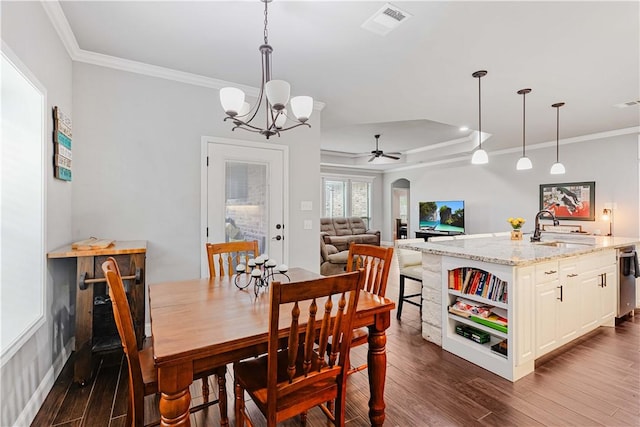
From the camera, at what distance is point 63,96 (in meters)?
2.49

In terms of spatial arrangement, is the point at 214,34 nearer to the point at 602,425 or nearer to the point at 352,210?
the point at 602,425

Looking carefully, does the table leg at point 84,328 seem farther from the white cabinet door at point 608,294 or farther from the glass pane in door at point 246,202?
the white cabinet door at point 608,294

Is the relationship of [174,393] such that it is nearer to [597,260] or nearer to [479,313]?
[479,313]

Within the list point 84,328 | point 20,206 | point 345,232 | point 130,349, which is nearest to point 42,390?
point 84,328

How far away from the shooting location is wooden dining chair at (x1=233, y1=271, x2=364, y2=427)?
123cm

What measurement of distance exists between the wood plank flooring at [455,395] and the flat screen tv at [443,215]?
5315 mm

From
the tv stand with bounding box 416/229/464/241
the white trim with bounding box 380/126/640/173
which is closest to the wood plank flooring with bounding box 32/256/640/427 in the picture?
the white trim with bounding box 380/126/640/173

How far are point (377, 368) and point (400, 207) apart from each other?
9115 millimetres

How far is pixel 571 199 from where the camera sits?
5957 millimetres

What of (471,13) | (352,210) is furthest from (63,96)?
(352,210)

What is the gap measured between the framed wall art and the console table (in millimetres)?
6581

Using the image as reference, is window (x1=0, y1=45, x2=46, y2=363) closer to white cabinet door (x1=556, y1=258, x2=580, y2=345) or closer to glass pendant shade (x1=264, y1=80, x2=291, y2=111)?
glass pendant shade (x1=264, y1=80, x2=291, y2=111)

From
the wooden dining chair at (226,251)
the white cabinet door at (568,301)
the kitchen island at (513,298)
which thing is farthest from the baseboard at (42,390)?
the white cabinet door at (568,301)

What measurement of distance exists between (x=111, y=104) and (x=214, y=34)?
1.25 m
